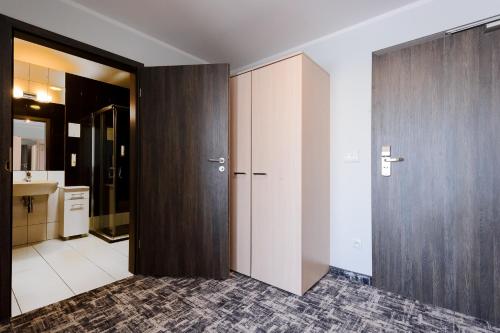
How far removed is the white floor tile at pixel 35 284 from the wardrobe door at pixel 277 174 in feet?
5.51

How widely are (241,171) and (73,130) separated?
2965 mm

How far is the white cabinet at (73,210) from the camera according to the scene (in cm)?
349

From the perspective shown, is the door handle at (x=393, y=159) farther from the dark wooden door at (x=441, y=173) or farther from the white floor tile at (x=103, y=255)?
the white floor tile at (x=103, y=255)

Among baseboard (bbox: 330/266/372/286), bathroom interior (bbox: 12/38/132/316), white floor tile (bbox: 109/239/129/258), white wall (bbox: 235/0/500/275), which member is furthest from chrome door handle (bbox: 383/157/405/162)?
white floor tile (bbox: 109/239/129/258)

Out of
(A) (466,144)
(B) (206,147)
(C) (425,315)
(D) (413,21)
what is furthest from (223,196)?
(D) (413,21)

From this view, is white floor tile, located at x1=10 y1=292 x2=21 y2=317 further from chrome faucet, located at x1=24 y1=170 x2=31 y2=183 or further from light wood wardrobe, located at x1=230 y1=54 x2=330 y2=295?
chrome faucet, located at x1=24 y1=170 x2=31 y2=183

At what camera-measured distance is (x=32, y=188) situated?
Result: 2.99m

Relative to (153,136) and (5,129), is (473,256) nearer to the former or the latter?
(153,136)

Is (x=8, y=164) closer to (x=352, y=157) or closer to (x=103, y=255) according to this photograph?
(x=103, y=255)

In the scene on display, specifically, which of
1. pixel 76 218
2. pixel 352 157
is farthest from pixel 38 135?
pixel 352 157

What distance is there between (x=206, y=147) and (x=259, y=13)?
1.28 meters

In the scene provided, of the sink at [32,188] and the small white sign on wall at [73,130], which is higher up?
the small white sign on wall at [73,130]

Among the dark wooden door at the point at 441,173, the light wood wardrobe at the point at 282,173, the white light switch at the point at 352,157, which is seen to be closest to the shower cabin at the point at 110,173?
the light wood wardrobe at the point at 282,173

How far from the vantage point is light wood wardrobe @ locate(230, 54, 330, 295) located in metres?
2.02
